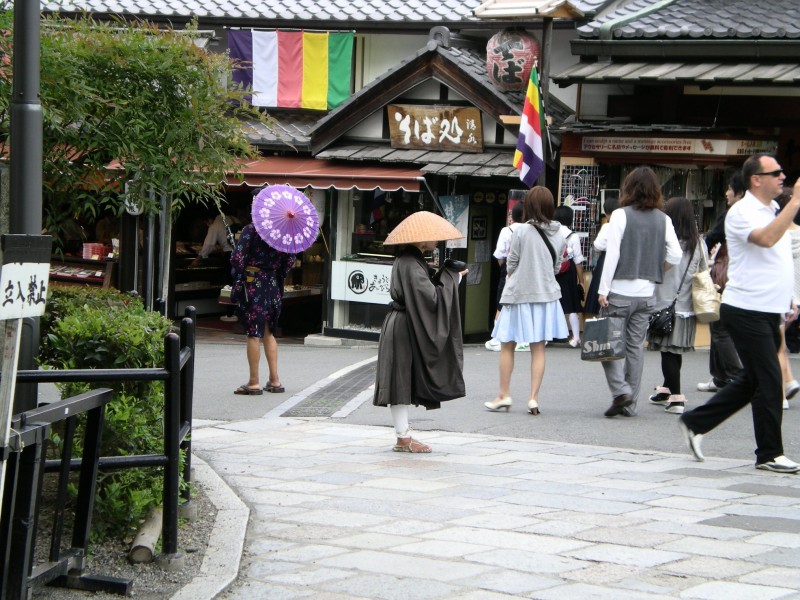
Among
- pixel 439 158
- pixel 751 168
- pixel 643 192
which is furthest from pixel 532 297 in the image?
pixel 439 158

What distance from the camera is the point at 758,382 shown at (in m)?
7.05

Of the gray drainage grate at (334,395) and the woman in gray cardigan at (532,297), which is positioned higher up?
the woman in gray cardigan at (532,297)

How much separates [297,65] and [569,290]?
6.38m

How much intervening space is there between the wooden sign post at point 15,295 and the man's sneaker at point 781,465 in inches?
196

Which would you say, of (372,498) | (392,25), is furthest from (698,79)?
(372,498)

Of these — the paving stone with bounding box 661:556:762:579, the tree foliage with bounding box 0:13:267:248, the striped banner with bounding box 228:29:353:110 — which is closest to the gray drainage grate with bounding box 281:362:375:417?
the tree foliage with bounding box 0:13:267:248

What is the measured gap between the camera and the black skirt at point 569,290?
14.6 meters

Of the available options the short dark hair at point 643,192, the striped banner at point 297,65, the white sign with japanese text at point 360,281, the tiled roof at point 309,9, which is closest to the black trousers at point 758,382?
the short dark hair at point 643,192

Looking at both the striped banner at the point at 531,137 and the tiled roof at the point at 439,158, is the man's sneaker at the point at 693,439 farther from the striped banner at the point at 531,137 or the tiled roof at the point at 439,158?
the tiled roof at the point at 439,158

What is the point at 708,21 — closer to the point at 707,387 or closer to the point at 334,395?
the point at 707,387

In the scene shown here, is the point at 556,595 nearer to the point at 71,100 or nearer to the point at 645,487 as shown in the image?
the point at 645,487

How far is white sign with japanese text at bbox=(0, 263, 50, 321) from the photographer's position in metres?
3.91

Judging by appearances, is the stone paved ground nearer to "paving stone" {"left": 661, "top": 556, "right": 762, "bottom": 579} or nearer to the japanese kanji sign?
"paving stone" {"left": 661, "top": 556, "right": 762, "bottom": 579}

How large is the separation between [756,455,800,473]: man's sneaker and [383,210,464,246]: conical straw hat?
100 inches
